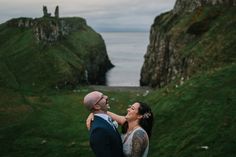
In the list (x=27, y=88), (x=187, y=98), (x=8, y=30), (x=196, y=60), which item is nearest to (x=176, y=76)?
(x=196, y=60)

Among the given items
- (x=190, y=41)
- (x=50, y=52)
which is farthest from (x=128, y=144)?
(x=50, y=52)

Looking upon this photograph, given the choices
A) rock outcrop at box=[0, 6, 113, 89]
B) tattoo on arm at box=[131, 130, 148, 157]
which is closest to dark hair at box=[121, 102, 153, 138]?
tattoo on arm at box=[131, 130, 148, 157]

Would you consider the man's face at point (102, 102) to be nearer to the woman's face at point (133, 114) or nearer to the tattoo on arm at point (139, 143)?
the woman's face at point (133, 114)

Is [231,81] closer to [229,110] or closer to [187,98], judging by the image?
[187,98]

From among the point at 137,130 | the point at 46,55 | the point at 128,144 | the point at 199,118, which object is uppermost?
the point at 137,130

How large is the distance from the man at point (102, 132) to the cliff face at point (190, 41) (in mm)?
51370

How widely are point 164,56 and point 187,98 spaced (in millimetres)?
51708

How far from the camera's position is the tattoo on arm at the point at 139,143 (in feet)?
39.2

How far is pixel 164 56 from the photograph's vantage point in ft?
310

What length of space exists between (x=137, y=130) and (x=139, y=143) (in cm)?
37

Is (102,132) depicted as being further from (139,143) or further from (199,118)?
(199,118)

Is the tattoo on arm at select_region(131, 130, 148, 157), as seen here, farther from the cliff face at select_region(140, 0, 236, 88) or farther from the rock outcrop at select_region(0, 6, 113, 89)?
the rock outcrop at select_region(0, 6, 113, 89)

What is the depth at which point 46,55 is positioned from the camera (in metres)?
108

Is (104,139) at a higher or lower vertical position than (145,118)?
lower
